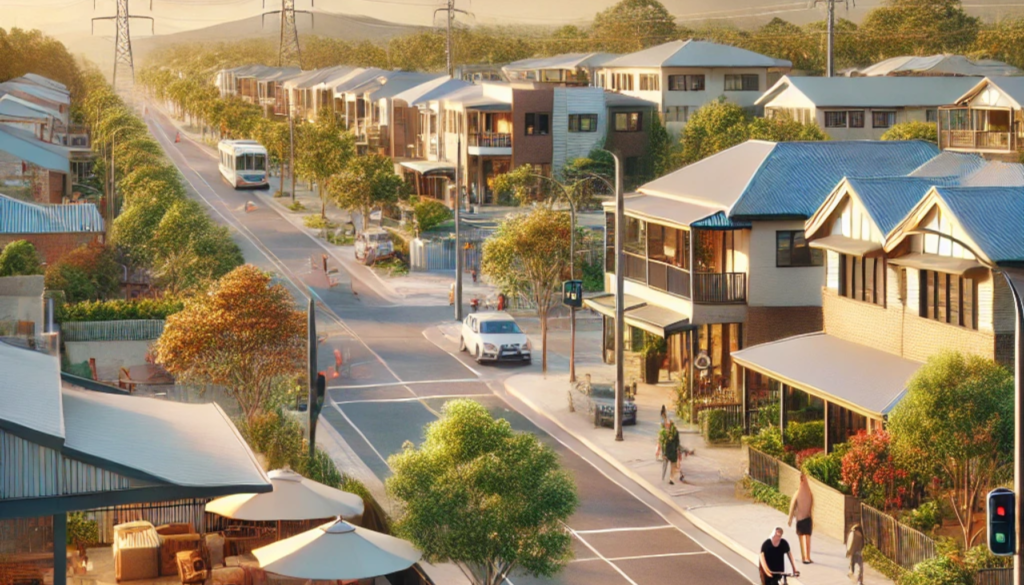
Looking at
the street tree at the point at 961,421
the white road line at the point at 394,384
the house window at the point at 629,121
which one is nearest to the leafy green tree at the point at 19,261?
the white road line at the point at 394,384

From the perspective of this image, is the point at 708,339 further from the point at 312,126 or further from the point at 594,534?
the point at 312,126

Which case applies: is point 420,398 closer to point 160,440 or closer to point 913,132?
point 160,440

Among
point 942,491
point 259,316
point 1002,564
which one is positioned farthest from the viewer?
point 259,316

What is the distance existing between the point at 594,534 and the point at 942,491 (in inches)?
275

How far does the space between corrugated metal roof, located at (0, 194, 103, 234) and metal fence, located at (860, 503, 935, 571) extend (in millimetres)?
42328

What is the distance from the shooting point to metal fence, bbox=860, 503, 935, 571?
2584 cm

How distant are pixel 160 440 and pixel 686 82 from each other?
9144cm

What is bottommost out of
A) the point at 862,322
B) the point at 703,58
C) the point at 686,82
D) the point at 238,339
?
the point at 238,339

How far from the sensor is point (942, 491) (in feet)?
94.5

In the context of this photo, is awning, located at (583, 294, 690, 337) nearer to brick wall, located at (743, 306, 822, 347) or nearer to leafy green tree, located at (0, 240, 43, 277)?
brick wall, located at (743, 306, 822, 347)

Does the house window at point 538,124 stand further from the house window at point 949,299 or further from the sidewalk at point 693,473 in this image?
the house window at point 949,299

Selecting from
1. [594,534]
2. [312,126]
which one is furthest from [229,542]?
[312,126]

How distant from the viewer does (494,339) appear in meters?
49.5

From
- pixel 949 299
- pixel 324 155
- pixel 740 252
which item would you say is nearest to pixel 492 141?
pixel 324 155
